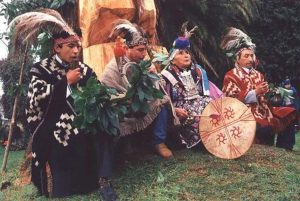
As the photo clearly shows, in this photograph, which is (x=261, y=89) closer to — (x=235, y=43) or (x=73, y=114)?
(x=235, y=43)

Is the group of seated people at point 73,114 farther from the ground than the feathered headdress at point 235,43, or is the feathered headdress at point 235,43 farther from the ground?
the feathered headdress at point 235,43

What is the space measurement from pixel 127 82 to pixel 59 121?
778 millimetres

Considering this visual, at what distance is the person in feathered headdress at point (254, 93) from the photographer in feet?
19.4

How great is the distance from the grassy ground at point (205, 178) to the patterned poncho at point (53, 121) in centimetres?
40

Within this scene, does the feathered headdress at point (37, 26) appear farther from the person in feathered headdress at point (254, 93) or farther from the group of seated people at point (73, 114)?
the person in feathered headdress at point (254, 93)

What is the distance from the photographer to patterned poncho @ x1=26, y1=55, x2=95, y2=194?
4.58 metres

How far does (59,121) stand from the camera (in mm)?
4633

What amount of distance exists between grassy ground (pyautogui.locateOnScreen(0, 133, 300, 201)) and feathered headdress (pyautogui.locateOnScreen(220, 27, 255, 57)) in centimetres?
139

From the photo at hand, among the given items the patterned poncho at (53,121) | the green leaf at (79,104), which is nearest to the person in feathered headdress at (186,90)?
the patterned poncho at (53,121)

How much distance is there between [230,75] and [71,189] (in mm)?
2430

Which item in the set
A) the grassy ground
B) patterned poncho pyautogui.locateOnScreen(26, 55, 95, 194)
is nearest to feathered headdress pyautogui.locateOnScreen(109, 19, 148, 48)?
patterned poncho pyautogui.locateOnScreen(26, 55, 95, 194)

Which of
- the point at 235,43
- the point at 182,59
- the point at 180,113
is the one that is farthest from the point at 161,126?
the point at 235,43

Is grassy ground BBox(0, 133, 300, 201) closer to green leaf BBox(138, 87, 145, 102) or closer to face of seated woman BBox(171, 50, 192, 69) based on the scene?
green leaf BBox(138, 87, 145, 102)

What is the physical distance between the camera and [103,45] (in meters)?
5.89
